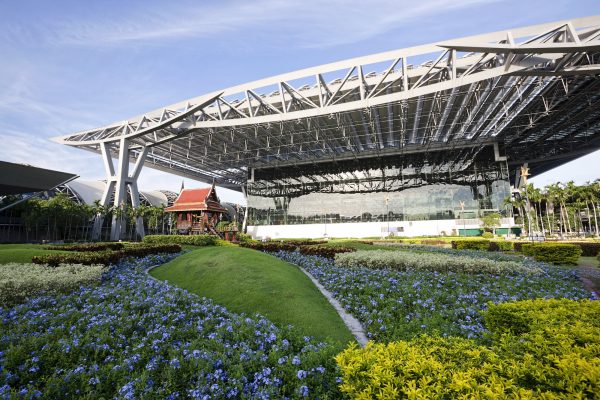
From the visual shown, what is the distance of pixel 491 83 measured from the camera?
3291cm

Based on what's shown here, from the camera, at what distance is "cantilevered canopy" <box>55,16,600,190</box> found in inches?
1056

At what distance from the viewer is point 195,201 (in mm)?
38938

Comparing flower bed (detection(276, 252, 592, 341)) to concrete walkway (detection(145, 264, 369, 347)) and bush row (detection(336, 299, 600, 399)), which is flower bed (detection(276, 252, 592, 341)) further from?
bush row (detection(336, 299, 600, 399))

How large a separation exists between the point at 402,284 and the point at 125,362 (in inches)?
323

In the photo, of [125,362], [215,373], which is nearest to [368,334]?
[215,373]

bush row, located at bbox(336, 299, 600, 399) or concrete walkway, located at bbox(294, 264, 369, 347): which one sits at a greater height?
bush row, located at bbox(336, 299, 600, 399)

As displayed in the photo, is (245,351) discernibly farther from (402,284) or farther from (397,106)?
(397,106)

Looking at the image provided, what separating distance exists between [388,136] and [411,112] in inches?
411

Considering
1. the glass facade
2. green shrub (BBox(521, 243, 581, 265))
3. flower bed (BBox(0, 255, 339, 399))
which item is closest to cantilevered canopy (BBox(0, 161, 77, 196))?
the glass facade

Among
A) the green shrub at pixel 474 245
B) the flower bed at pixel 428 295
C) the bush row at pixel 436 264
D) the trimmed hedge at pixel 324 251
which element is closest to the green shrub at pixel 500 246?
the green shrub at pixel 474 245

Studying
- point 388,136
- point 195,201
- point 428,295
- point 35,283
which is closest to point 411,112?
point 388,136

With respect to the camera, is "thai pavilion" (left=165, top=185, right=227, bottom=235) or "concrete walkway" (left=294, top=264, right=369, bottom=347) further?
"thai pavilion" (left=165, top=185, right=227, bottom=235)

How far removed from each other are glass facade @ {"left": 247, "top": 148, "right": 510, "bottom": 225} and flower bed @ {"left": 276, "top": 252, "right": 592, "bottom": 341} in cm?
4640

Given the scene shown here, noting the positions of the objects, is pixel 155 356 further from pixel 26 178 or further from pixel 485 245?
pixel 26 178
